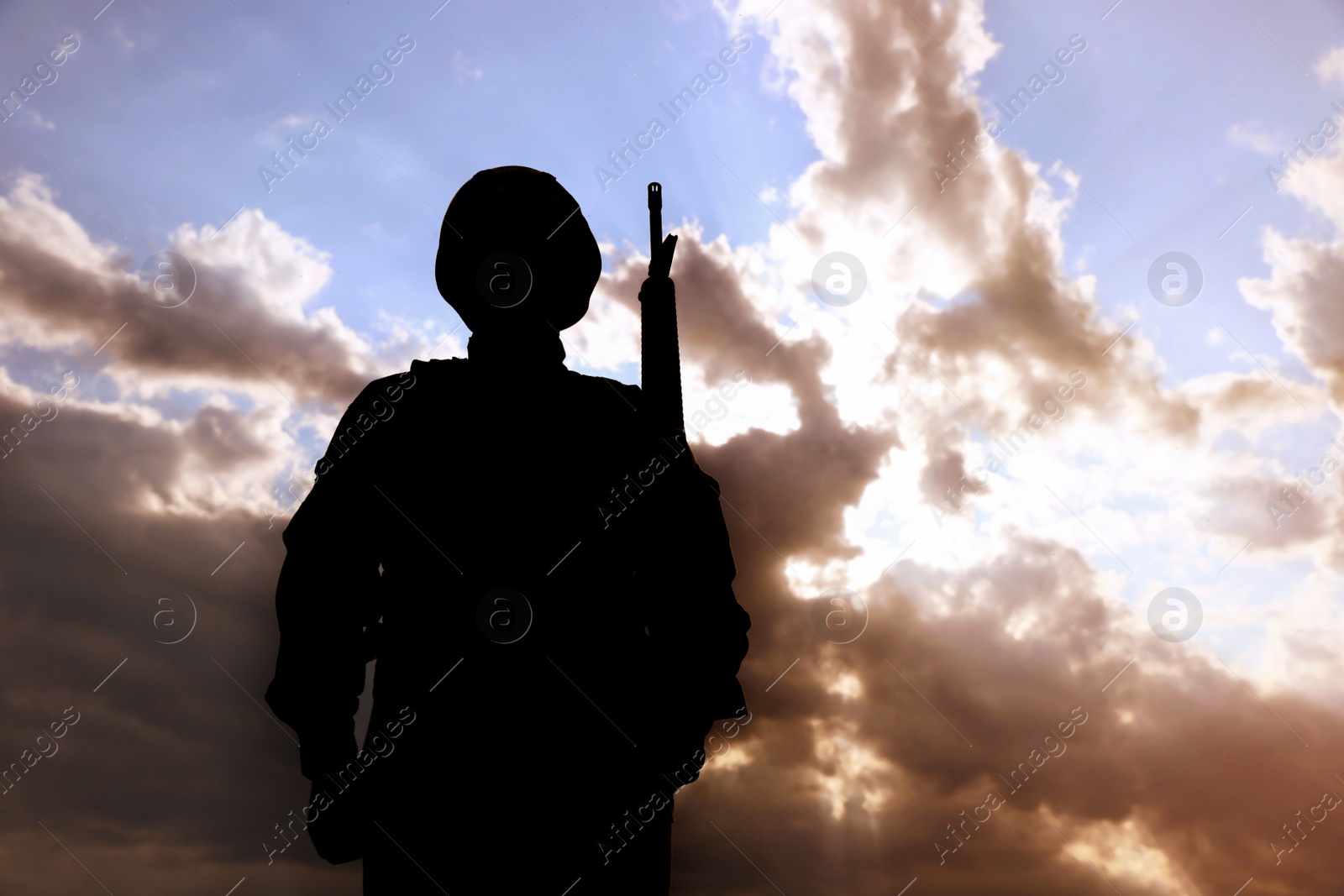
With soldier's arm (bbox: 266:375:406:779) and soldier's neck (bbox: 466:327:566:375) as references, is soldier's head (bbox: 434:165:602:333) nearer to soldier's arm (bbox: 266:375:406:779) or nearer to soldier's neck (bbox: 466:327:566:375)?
soldier's neck (bbox: 466:327:566:375)

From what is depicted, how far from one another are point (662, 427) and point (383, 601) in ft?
4.53

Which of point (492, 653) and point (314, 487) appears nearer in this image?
point (492, 653)

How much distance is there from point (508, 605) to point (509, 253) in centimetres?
148

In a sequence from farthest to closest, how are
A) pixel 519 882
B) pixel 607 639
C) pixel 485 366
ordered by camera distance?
pixel 485 366
pixel 607 639
pixel 519 882

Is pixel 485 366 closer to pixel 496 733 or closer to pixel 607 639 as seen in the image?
pixel 607 639

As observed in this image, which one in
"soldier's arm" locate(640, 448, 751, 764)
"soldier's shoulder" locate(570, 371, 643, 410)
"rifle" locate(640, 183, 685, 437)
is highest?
"rifle" locate(640, 183, 685, 437)

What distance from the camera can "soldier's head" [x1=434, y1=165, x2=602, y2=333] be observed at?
12.3 feet

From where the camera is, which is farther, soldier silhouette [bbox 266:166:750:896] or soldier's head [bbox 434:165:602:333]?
soldier's head [bbox 434:165:602:333]

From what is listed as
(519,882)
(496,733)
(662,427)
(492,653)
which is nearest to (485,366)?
(662,427)

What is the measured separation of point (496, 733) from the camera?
10.6ft

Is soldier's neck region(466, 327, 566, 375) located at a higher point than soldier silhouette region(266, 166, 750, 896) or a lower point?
higher

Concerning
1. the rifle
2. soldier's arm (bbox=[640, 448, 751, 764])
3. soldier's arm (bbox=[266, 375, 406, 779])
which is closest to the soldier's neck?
soldier's arm (bbox=[266, 375, 406, 779])

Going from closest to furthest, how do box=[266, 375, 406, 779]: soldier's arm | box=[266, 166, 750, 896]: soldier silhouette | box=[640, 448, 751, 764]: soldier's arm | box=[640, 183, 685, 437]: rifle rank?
box=[266, 166, 750, 896]: soldier silhouette, box=[266, 375, 406, 779]: soldier's arm, box=[640, 448, 751, 764]: soldier's arm, box=[640, 183, 685, 437]: rifle

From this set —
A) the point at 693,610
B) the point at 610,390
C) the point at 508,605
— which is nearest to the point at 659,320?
the point at 610,390
